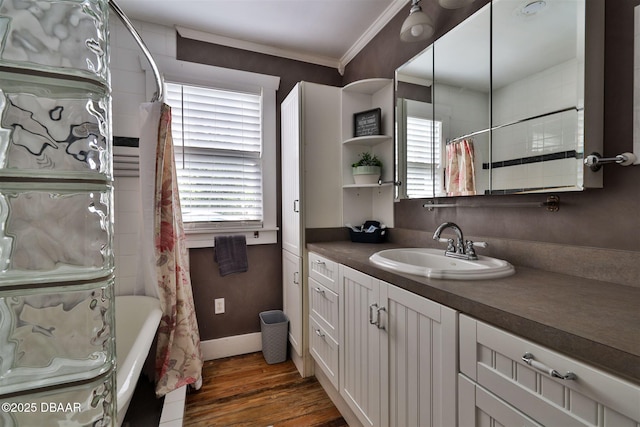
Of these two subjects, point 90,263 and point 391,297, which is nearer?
point 90,263

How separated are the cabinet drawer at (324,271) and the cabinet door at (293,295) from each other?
0.16 m

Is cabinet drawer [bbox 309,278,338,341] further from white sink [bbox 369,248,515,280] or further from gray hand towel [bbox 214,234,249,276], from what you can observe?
gray hand towel [bbox 214,234,249,276]

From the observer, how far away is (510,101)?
4.08ft

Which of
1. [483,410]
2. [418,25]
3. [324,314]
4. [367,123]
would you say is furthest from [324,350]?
[418,25]

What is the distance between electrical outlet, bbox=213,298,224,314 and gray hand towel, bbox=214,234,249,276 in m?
0.23

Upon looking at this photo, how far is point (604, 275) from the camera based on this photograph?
972 mm

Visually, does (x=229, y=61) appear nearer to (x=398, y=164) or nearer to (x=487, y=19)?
(x=398, y=164)

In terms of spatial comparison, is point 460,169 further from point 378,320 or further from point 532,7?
point 378,320

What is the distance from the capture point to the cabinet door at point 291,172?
2049mm

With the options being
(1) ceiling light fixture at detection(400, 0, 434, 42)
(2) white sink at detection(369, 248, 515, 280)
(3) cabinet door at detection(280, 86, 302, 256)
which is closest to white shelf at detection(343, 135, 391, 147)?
(3) cabinet door at detection(280, 86, 302, 256)

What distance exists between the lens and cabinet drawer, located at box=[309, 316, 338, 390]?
1662 mm

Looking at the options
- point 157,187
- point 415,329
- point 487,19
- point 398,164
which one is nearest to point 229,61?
point 157,187

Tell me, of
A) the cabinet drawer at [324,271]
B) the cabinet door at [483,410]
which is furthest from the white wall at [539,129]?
the cabinet drawer at [324,271]

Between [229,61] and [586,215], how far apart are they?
2.52m
